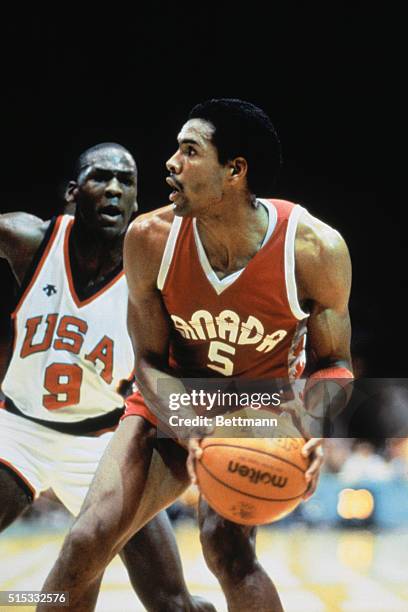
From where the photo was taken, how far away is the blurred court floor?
3.90 m

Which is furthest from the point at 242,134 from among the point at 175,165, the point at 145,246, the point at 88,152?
the point at 88,152

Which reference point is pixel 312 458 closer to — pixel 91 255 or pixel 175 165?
pixel 175 165

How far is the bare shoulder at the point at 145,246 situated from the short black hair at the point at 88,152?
87cm

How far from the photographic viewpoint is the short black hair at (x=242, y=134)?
2498 mm

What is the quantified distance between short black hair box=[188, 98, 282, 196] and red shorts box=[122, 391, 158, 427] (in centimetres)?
71

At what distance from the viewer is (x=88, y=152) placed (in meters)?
3.40

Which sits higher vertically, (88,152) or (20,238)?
(88,152)

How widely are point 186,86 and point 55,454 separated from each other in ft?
4.89

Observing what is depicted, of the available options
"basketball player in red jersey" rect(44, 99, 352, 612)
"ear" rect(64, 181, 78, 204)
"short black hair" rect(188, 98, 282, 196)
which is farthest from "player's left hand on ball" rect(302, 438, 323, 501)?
"ear" rect(64, 181, 78, 204)

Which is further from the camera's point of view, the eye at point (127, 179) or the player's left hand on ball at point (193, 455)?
the eye at point (127, 179)

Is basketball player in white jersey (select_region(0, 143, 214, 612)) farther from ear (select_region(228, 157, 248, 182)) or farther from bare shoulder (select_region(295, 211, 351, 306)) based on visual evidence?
bare shoulder (select_region(295, 211, 351, 306))

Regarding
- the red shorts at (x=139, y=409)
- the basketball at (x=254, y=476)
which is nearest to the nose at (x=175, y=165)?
the red shorts at (x=139, y=409)

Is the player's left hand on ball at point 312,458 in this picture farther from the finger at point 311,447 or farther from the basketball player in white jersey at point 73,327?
Answer: the basketball player in white jersey at point 73,327

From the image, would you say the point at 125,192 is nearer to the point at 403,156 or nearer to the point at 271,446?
the point at 403,156
